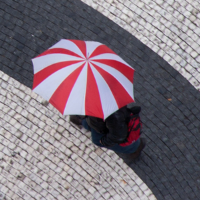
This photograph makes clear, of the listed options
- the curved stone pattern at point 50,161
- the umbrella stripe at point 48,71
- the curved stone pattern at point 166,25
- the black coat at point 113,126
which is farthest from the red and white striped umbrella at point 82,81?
the curved stone pattern at point 166,25

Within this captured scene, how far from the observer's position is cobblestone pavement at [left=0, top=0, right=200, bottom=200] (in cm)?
527

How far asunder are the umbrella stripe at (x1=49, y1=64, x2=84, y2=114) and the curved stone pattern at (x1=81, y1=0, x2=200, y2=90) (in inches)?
101

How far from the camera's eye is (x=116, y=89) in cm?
380

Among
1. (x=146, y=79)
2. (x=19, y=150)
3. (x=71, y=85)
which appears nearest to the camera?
(x=71, y=85)

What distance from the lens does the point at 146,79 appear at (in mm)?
5719

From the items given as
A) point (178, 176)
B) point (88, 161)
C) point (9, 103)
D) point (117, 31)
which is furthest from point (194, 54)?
point (9, 103)

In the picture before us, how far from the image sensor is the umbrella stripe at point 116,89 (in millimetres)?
3750

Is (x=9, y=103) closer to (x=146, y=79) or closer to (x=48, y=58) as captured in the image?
(x=48, y=58)

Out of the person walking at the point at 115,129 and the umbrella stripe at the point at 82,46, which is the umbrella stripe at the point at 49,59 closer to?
the umbrella stripe at the point at 82,46

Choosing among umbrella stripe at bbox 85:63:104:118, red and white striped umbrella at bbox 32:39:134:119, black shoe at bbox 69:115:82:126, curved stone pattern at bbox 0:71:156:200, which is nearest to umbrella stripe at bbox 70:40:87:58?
red and white striped umbrella at bbox 32:39:134:119

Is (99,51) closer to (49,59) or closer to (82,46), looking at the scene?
(82,46)

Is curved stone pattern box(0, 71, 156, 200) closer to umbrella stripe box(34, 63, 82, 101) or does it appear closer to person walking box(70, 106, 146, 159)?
person walking box(70, 106, 146, 159)

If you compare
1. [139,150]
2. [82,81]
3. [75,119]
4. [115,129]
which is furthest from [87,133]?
[82,81]

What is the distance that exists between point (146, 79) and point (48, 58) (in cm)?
231
